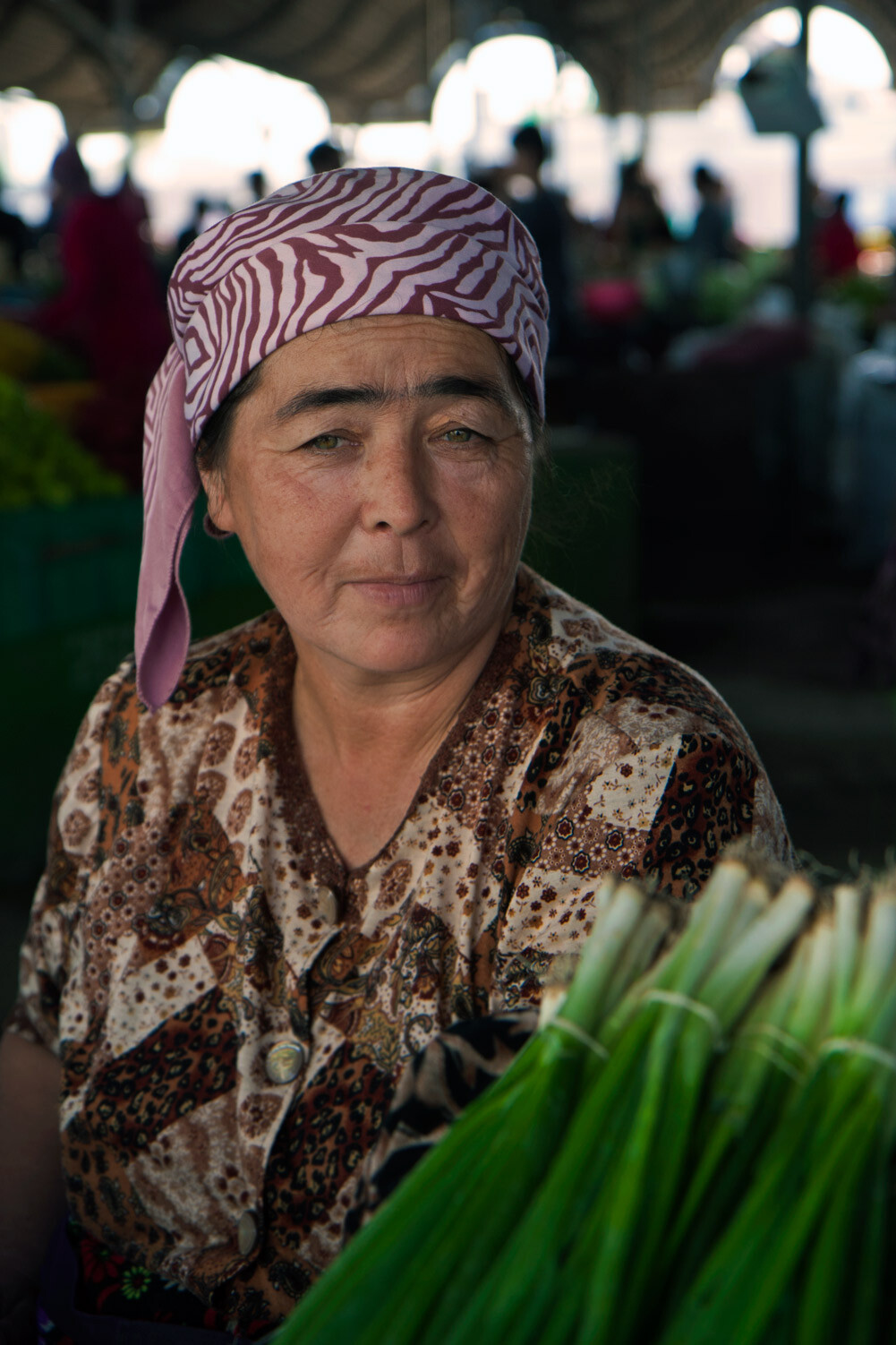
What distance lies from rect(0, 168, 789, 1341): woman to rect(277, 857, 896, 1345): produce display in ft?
1.83

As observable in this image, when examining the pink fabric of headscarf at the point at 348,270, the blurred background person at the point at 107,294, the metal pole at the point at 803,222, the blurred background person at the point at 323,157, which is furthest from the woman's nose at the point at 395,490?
the blurred background person at the point at 323,157

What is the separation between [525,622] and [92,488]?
2.45m

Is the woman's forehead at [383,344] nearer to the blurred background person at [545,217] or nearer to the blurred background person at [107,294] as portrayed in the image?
the blurred background person at [107,294]

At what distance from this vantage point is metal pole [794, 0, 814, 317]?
757cm

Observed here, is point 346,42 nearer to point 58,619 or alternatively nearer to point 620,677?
point 58,619

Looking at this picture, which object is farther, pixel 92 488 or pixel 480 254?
pixel 92 488

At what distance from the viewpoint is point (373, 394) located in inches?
48.1

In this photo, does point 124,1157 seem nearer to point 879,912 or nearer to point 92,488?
point 879,912

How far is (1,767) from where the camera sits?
3.47 metres

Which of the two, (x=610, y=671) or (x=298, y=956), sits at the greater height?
(x=610, y=671)

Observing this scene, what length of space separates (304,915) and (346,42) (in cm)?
2403

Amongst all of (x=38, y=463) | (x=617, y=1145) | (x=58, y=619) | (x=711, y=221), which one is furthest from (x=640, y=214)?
(x=617, y=1145)

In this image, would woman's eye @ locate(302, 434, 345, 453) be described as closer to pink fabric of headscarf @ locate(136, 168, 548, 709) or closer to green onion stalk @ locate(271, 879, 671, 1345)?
pink fabric of headscarf @ locate(136, 168, 548, 709)

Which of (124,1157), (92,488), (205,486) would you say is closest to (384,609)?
(205,486)
